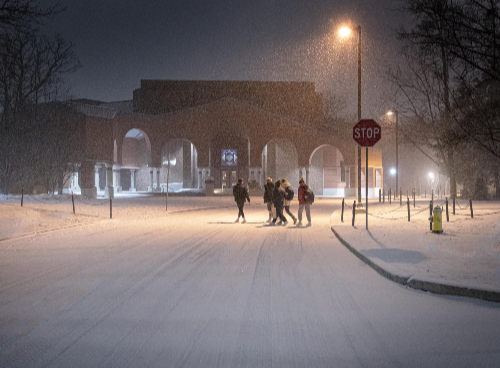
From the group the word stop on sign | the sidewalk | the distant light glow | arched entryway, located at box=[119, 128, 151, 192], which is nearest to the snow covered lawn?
the sidewalk

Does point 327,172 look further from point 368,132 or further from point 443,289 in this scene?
point 443,289

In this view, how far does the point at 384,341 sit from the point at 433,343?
51 cm

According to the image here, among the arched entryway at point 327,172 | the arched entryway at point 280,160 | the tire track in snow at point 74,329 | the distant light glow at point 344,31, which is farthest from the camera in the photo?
the arched entryway at point 280,160

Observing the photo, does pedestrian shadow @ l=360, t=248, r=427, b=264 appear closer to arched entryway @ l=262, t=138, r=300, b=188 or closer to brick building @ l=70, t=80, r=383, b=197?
brick building @ l=70, t=80, r=383, b=197

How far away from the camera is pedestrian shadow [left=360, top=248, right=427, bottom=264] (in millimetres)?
10430

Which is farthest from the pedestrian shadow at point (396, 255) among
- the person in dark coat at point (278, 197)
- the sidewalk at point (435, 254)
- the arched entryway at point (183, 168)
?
the arched entryway at point (183, 168)

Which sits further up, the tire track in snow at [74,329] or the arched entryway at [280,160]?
the arched entryway at [280,160]

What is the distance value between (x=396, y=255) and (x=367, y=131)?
5714 millimetres

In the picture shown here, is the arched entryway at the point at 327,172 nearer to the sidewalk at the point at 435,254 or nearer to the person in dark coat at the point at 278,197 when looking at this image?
the person in dark coat at the point at 278,197

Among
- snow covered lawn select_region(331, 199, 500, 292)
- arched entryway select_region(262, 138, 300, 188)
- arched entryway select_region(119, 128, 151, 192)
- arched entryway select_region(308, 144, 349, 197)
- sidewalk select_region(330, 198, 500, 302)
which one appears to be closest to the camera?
sidewalk select_region(330, 198, 500, 302)

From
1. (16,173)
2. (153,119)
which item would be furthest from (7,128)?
(153,119)

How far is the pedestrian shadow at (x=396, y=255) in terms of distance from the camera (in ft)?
34.2

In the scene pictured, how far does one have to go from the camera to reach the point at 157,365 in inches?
185

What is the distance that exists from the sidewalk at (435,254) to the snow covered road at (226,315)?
26cm
